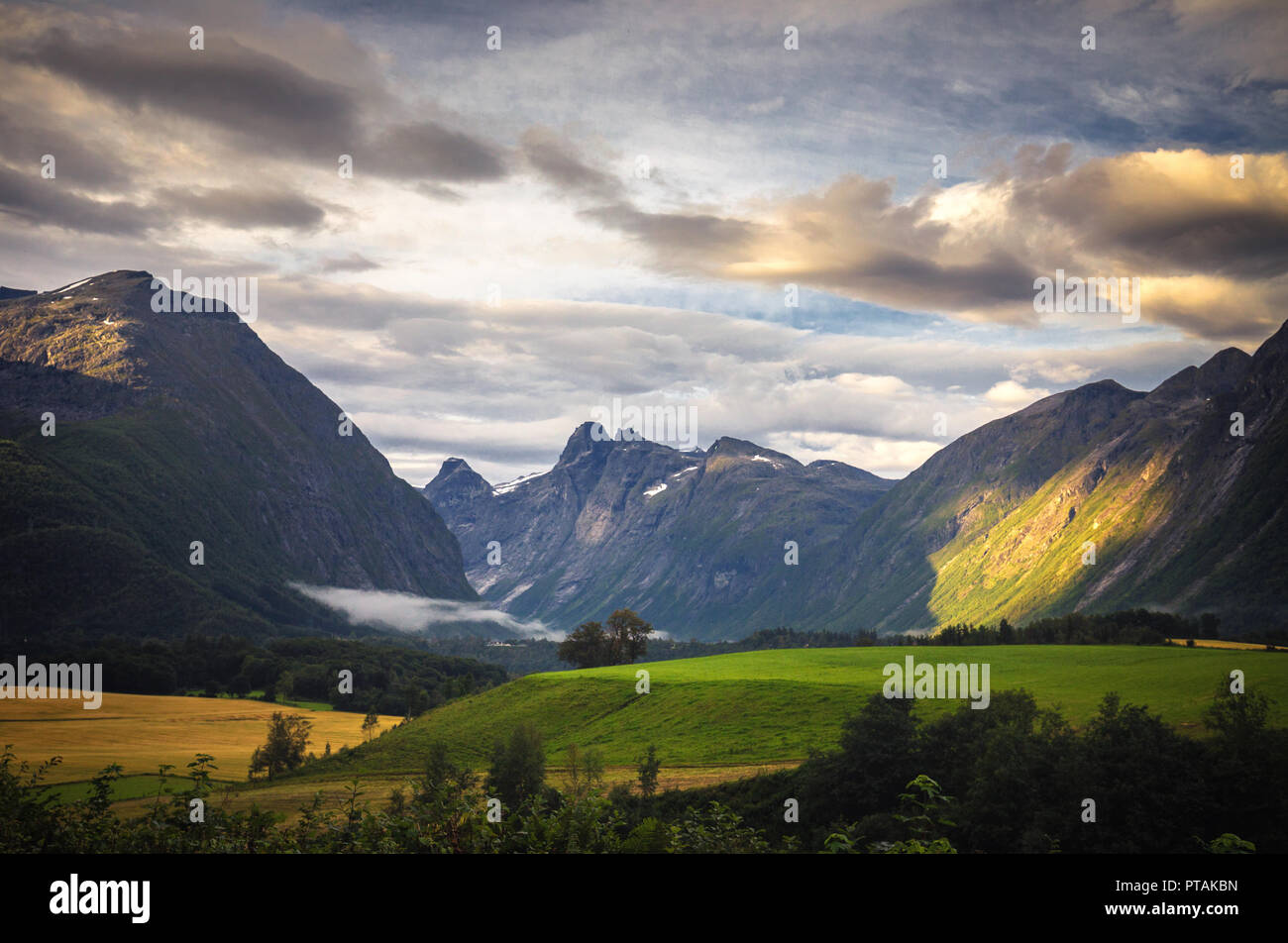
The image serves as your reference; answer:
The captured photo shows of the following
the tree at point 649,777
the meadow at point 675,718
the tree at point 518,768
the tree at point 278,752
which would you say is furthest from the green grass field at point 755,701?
the tree at point 518,768

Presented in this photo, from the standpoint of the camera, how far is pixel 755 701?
154500mm

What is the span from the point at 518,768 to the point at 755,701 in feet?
207

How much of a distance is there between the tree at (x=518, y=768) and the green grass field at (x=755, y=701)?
87.5ft

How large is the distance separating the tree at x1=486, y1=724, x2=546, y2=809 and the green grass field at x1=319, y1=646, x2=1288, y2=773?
26664mm

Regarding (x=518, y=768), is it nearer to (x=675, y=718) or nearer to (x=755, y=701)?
(x=675, y=718)

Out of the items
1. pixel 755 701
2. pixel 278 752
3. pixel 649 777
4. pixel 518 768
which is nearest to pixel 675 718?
pixel 755 701

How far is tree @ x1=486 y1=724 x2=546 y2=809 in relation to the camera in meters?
96.1

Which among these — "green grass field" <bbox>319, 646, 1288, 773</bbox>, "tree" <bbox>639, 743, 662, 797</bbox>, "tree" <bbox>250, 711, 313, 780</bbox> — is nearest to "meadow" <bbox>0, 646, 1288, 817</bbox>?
"green grass field" <bbox>319, 646, 1288, 773</bbox>

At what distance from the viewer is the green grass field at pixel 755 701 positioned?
122 metres

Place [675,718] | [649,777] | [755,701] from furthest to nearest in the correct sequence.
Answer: [755,701]
[675,718]
[649,777]

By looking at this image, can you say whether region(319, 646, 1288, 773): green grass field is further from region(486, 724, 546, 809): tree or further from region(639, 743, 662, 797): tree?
region(486, 724, 546, 809): tree

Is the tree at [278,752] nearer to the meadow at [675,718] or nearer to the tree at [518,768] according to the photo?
the meadow at [675,718]

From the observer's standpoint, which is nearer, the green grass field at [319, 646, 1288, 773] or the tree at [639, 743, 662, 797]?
the tree at [639, 743, 662, 797]
